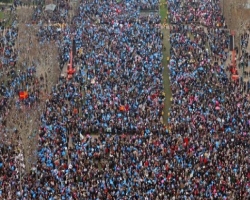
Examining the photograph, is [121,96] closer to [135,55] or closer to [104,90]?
[104,90]

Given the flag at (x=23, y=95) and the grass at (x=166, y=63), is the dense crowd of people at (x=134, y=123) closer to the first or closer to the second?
the grass at (x=166, y=63)

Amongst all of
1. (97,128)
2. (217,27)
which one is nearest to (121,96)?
(97,128)

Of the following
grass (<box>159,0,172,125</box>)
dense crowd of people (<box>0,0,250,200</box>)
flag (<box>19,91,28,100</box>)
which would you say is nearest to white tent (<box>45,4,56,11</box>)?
dense crowd of people (<box>0,0,250,200</box>)

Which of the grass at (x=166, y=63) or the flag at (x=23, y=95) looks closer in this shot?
the flag at (x=23, y=95)

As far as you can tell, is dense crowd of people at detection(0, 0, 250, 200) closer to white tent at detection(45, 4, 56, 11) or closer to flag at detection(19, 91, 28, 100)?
flag at detection(19, 91, 28, 100)

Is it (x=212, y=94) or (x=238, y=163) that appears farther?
(x=212, y=94)

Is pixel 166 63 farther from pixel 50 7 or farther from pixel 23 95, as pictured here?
pixel 50 7

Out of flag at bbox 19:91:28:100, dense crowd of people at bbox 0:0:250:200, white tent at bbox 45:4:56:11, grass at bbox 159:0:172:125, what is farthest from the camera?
white tent at bbox 45:4:56:11

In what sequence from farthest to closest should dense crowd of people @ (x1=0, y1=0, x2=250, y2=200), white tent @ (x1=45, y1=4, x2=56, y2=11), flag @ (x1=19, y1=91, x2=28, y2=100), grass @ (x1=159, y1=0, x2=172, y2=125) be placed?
white tent @ (x1=45, y1=4, x2=56, y2=11) → grass @ (x1=159, y1=0, x2=172, y2=125) → flag @ (x1=19, y1=91, x2=28, y2=100) → dense crowd of people @ (x1=0, y1=0, x2=250, y2=200)

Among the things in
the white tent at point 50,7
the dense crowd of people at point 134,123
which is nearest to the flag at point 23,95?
the dense crowd of people at point 134,123
